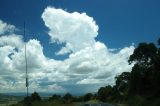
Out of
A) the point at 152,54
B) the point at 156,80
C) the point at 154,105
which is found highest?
the point at 152,54

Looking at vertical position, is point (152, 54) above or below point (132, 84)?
above

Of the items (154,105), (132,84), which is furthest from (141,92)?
(154,105)

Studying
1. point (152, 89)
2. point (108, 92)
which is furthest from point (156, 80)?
point (108, 92)

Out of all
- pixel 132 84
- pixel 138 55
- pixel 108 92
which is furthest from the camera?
pixel 108 92

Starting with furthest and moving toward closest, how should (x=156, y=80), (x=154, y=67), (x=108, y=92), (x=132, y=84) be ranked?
(x=108, y=92), (x=132, y=84), (x=154, y=67), (x=156, y=80)

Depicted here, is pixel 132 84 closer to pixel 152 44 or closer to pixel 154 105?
pixel 152 44

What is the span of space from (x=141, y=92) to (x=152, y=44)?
1147 cm

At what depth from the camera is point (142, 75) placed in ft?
208

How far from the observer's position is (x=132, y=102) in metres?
57.8

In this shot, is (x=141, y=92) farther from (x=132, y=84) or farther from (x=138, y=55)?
(x=138, y=55)

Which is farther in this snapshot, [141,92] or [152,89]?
[141,92]

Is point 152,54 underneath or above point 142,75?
above

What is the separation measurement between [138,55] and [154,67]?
943cm

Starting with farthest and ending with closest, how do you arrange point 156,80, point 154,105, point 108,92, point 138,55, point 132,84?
point 108,92 < point 138,55 < point 132,84 < point 156,80 < point 154,105
